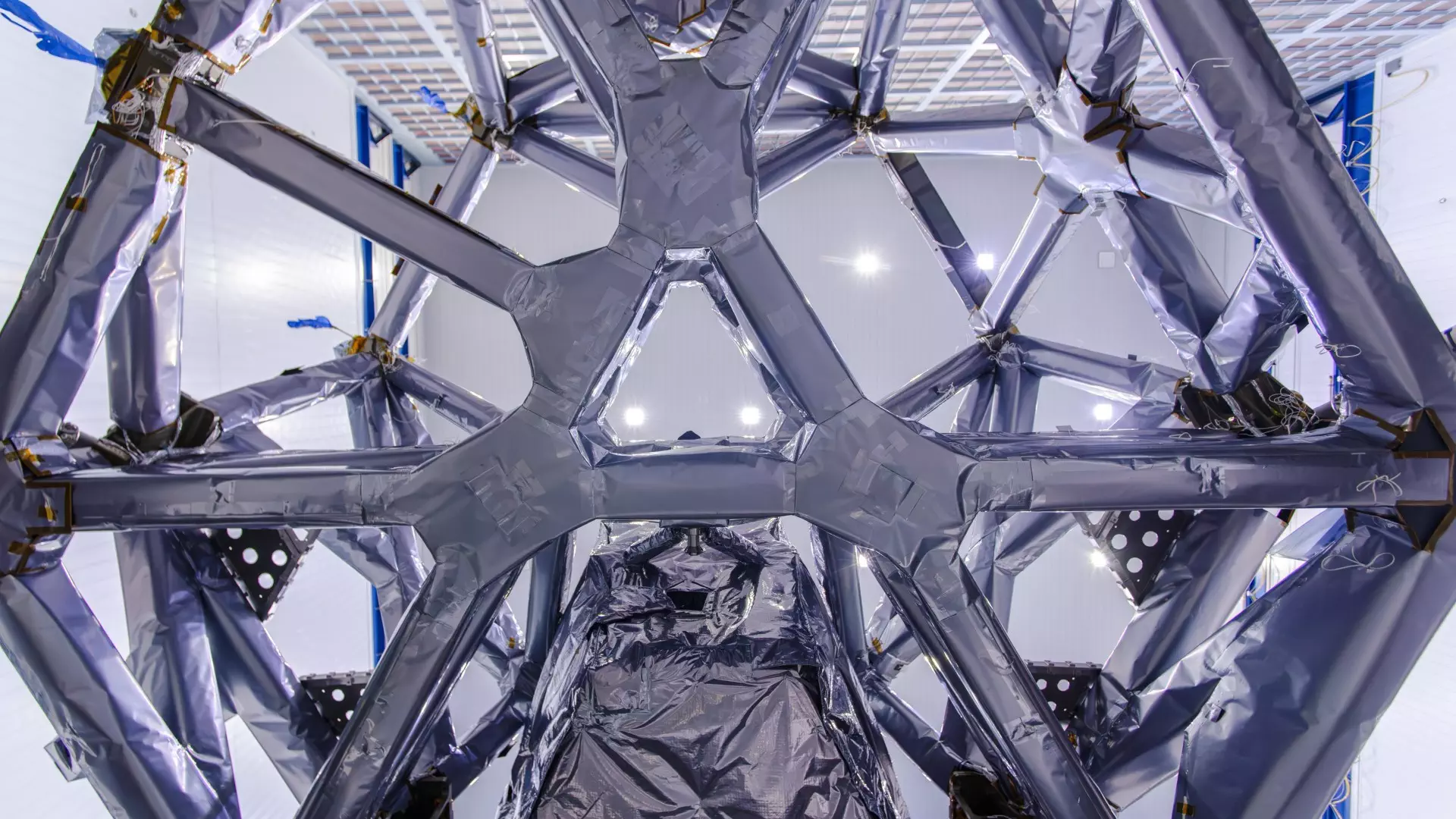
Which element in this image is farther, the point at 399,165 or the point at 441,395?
the point at 399,165

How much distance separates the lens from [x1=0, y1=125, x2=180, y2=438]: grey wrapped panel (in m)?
1.85

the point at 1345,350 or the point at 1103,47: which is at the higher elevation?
the point at 1103,47

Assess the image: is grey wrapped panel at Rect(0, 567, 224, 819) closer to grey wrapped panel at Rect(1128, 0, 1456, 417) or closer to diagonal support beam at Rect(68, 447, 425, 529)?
diagonal support beam at Rect(68, 447, 425, 529)

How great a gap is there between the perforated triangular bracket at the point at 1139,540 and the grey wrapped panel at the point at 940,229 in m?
1.68

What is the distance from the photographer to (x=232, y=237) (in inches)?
212

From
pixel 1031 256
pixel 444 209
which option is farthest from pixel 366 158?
pixel 1031 256

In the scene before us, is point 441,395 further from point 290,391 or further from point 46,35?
point 46,35

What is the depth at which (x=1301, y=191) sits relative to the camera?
165 cm

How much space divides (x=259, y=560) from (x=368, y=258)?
616 centimetres

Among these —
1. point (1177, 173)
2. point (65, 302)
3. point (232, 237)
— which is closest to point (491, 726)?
point (65, 302)

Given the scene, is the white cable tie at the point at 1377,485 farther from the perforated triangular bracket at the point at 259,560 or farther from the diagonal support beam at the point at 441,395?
the diagonal support beam at the point at 441,395

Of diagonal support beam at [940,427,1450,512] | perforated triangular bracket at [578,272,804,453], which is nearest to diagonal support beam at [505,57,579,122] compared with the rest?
diagonal support beam at [940,427,1450,512]

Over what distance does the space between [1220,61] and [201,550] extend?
3426mm

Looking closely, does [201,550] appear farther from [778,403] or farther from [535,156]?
[535,156]
